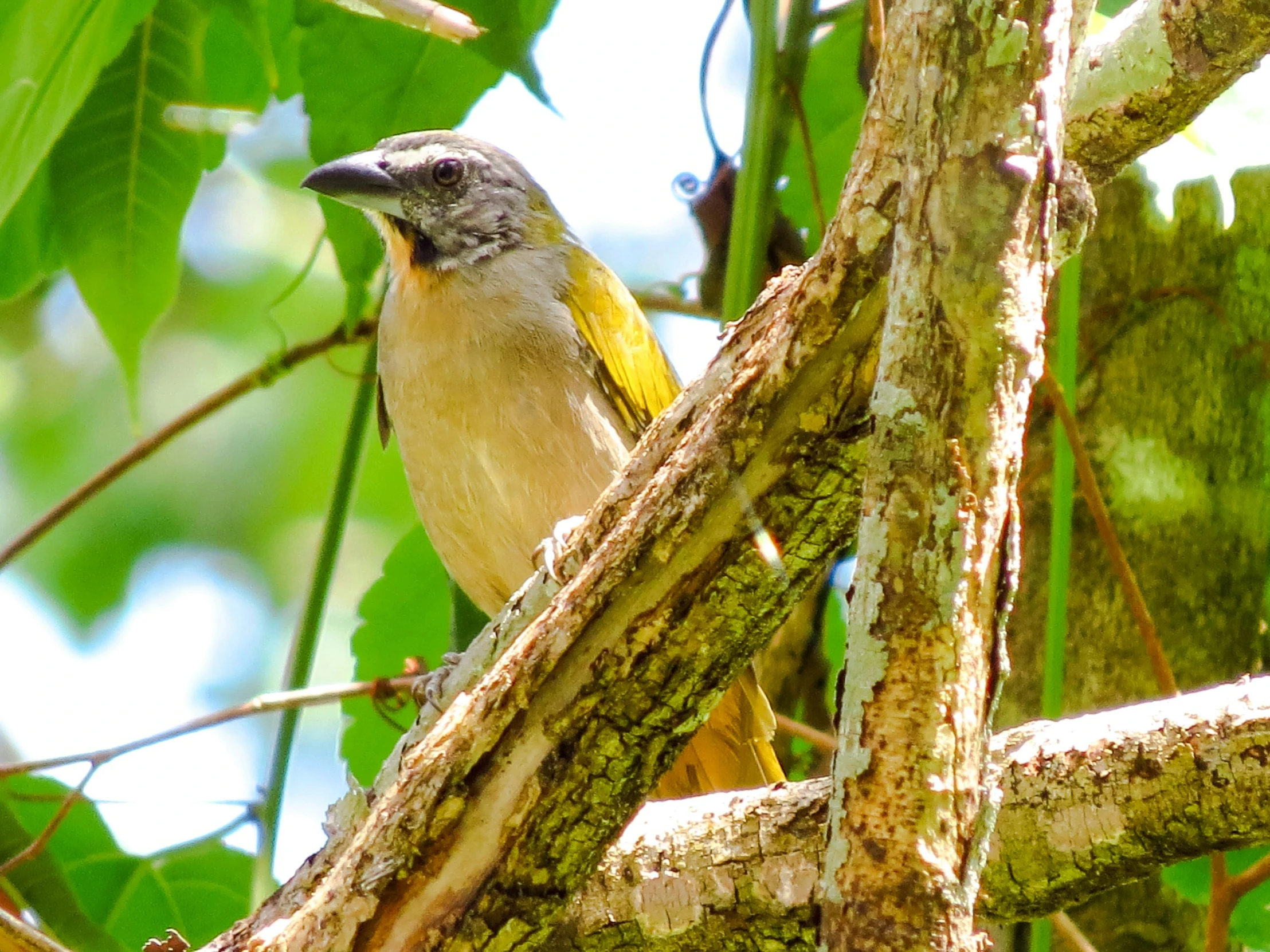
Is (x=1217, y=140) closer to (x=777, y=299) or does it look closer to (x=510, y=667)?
(x=777, y=299)

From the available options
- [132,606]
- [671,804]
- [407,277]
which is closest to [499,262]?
[407,277]

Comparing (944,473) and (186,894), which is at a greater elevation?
(944,473)

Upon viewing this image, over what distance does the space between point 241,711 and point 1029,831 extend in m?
1.78

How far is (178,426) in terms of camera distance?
3.80 metres

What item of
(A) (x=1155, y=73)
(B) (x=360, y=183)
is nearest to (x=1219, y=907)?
(A) (x=1155, y=73)

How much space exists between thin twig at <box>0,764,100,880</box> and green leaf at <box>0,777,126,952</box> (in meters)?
0.03

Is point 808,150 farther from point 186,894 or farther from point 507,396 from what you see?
point 186,894

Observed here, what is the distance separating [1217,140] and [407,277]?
2.18 meters

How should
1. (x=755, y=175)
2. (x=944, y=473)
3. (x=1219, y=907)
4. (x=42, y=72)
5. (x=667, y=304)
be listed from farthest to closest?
(x=667, y=304)
(x=755, y=175)
(x=42, y=72)
(x=1219, y=907)
(x=944, y=473)

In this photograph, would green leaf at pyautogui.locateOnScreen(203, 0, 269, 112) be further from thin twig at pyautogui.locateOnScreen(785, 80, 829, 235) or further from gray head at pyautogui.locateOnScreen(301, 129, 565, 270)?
thin twig at pyautogui.locateOnScreen(785, 80, 829, 235)

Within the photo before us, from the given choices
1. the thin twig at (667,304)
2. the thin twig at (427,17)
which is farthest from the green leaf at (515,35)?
the thin twig at (667,304)

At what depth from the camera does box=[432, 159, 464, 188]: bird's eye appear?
407 centimetres

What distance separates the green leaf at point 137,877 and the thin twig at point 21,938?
119 cm

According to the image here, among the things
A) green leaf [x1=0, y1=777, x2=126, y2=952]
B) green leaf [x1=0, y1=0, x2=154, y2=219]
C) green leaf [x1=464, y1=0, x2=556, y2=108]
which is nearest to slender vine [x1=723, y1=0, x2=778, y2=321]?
green leaf [x1=464, y1=0, x2=556, y2=108]
